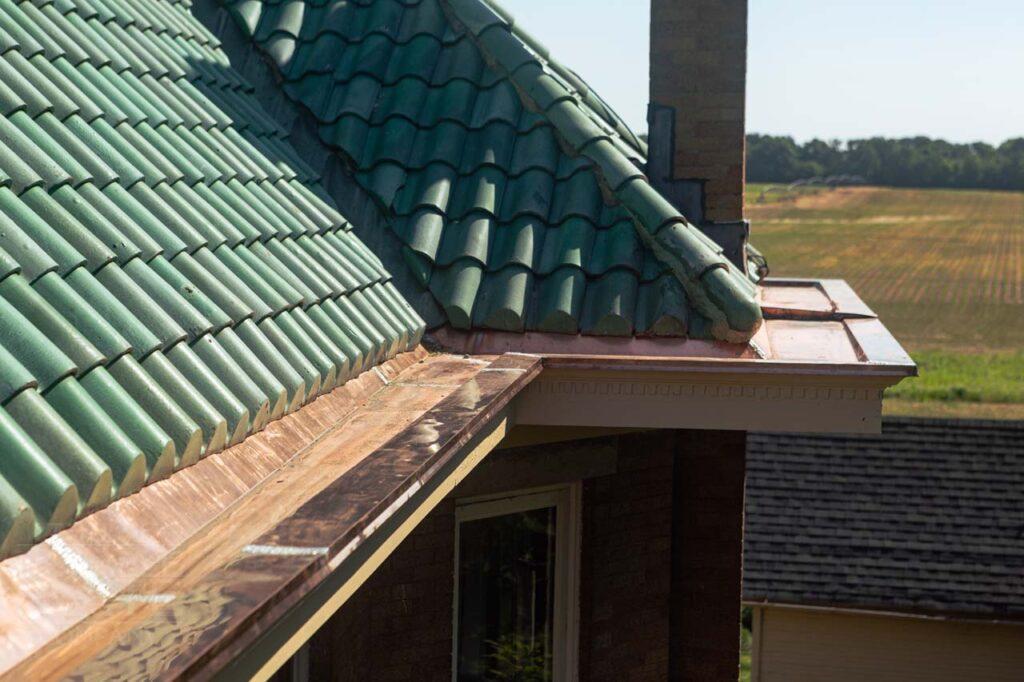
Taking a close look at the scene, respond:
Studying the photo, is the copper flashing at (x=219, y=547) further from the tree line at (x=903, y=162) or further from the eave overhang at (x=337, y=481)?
the tree line at (x=903, y=162)

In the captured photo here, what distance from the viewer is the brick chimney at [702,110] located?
700cm

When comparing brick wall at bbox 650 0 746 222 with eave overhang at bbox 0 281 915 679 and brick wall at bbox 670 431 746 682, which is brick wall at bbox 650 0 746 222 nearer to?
eave overhang at bbox 0 281 915 679

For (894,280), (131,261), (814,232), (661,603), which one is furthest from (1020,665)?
(814,232)

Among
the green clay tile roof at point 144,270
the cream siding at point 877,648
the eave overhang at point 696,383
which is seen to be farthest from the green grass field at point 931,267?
the green clay tile roof at point 144,270

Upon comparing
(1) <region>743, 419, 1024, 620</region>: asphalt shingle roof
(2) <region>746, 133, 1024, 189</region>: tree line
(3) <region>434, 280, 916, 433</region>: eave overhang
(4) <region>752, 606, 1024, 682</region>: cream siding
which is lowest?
(4) <region>752, 606, 1024, 682</region>: cream siding

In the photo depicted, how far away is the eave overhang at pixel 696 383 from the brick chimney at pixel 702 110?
5.87 ft

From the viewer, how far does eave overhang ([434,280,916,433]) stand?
505 cm

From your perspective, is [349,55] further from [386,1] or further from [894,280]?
[894,280]

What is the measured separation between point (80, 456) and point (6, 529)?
14.4 inches

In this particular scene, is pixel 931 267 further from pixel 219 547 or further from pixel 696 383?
pixel 219 547

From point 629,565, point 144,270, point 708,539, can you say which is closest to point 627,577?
point 629,565

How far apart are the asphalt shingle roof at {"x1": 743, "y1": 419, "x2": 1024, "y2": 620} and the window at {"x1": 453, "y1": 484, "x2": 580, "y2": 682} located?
42.5 feet

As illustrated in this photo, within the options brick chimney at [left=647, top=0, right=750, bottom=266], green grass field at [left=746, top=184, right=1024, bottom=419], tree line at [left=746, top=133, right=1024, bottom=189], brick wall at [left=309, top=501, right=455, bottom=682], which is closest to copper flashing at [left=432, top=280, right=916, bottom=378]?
brick wall at [left=309, top=501, right=455, bottom=682]

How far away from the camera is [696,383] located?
5152 mm
